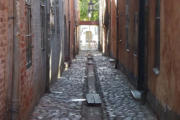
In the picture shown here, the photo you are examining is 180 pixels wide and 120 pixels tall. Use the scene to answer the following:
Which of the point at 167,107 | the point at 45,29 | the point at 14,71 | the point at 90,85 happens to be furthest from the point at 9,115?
the point at 90,85

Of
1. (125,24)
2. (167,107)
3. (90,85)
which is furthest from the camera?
(125,24)

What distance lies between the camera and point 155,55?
324 inches

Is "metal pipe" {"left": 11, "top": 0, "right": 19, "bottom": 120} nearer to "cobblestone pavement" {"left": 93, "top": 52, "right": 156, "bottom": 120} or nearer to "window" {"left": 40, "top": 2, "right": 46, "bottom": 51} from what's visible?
"cobblestone pavement" {"left": 93, "top": 52, "right": 156, "bottom": 120}

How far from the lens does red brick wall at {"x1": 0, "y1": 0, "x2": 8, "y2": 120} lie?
16.8 feet

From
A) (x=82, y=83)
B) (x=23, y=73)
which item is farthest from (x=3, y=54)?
(x=82, y=83)

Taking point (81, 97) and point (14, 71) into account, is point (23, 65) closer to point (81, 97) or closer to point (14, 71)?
point (14, 71)

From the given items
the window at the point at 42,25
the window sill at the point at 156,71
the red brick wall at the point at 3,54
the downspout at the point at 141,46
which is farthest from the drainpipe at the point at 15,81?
the downspout at the point at 141,46

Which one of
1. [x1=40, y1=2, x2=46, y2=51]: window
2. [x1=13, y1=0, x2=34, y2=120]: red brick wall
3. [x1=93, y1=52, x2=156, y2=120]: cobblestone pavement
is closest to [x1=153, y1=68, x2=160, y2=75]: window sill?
[x1=93, y1=52, x2=156, y2=120]: cobblestone pavement

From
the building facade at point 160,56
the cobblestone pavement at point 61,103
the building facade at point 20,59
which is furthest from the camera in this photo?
the cobblestone pavement at point 61,103

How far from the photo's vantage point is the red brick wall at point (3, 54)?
512 centimetres

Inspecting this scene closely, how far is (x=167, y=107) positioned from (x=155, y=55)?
1.90 metres

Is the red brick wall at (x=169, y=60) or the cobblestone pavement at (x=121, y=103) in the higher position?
the red brick wall at (x=169, y=60)

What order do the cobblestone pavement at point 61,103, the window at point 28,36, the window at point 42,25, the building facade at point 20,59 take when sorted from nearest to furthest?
the building facade at point 20,59 → the window at point 28,36 → the cobblestone pavement at point 61,103 → the window at point 42,25

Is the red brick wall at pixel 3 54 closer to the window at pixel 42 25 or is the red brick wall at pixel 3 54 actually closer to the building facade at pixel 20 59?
the building facade at pixel 20 59
